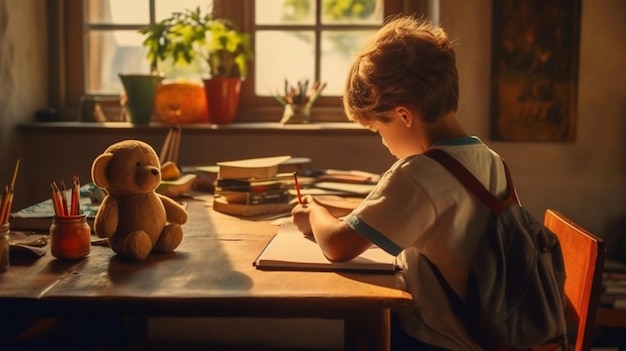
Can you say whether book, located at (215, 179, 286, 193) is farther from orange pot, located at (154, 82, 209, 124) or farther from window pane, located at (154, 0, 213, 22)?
window pane, located at (154, 0, 213, 22)

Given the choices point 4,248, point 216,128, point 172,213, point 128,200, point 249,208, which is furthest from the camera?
point 216,128

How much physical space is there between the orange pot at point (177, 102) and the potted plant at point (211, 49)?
3.0 inches

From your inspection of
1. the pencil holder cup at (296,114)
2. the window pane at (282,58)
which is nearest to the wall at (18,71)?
the window pane at (282,58)

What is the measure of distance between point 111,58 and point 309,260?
2.16m

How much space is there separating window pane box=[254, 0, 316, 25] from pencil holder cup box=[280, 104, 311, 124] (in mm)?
406

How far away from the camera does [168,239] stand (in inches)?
55.1

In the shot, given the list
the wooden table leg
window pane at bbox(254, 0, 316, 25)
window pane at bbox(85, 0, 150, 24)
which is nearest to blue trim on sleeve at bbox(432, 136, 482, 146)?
the wooden table leg

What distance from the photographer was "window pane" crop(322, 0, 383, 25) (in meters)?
3.09

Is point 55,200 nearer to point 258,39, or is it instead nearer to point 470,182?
point 470,182

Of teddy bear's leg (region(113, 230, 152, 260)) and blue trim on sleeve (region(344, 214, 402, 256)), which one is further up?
blue trim on sleeve (region(344, 214, 402, 256))

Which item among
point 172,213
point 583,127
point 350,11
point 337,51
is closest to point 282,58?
point 337,51

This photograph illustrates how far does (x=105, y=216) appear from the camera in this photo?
1318 mm

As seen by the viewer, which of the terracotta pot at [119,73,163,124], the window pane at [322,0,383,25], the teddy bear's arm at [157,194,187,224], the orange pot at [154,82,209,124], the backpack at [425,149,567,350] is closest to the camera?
the backpack at [425,149,567,350]

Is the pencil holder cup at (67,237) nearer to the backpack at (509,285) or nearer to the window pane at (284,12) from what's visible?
the backpack at (509,285)
